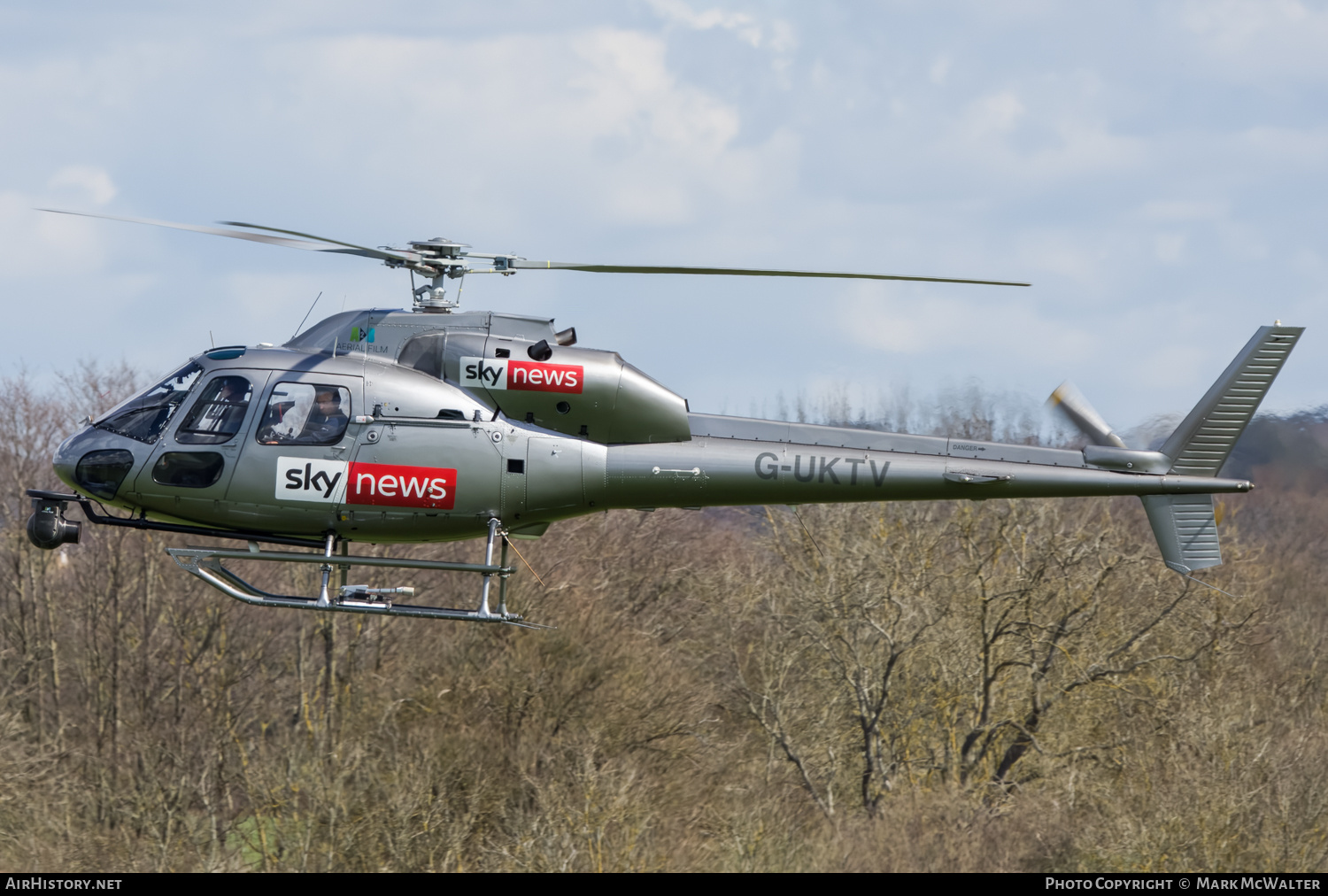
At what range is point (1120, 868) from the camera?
27.8 metres

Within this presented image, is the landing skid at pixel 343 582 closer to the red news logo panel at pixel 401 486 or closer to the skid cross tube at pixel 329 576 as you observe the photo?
the skid cross tube at pixel 329 576

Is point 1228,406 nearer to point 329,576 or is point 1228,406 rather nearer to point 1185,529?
point 1185,529

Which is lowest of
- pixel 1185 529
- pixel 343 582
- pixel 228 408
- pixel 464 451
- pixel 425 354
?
pixel 343 582

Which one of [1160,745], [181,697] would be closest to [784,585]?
[1160,745]

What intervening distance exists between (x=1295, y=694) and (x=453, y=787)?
20.7 meters

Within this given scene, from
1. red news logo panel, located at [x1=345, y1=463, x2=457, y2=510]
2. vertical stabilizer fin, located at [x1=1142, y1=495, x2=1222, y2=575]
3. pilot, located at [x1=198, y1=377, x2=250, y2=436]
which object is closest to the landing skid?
red news logo panel, located at [x1=345, y1=463, x2=457, y2=510]

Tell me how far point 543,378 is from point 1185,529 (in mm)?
6599

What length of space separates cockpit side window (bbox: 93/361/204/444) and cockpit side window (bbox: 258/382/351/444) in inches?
34.5

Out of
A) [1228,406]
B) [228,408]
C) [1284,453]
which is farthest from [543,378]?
[1284,453]

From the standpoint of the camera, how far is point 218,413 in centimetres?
1312

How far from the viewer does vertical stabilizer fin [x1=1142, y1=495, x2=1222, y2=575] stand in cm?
Result: 1403

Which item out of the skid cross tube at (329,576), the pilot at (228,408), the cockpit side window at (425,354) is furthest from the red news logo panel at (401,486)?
the pilot at (228,408)

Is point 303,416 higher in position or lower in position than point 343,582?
higher

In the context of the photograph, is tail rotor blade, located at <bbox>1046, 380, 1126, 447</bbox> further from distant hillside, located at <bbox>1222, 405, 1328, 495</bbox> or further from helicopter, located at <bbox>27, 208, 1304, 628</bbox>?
distant hillside, located at <bbox>1222, 405, 1328, 495</bbox>
